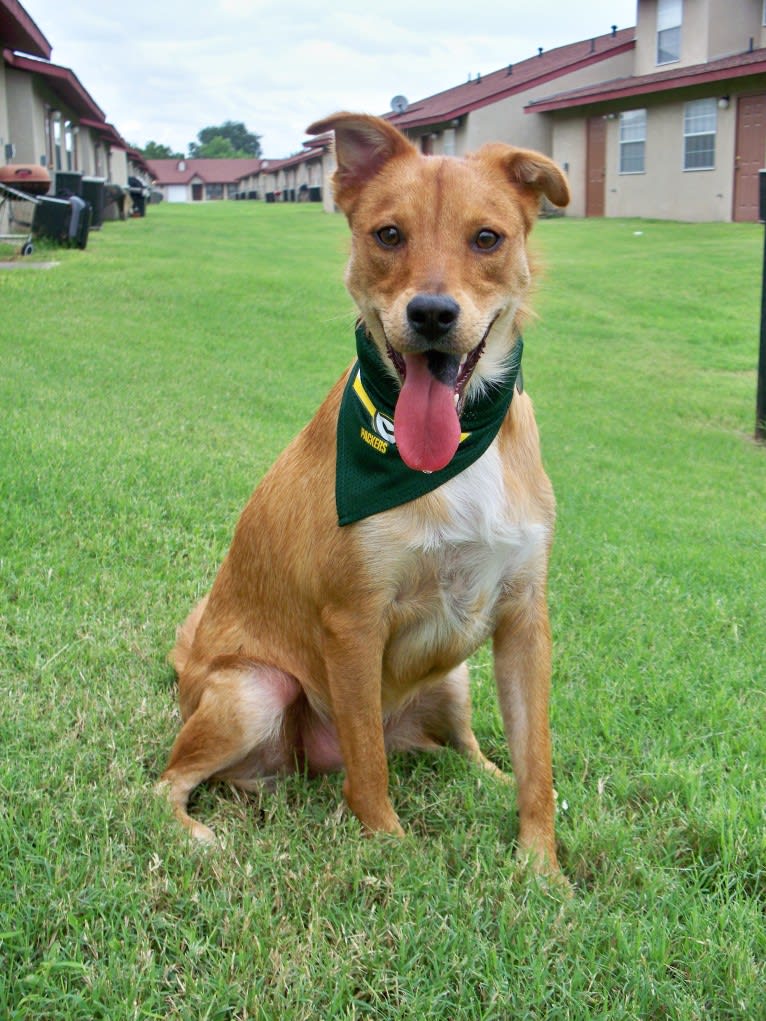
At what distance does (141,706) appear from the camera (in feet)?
11.1

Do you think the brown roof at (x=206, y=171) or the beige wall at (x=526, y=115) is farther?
the brown roof at (x=206, y=171)

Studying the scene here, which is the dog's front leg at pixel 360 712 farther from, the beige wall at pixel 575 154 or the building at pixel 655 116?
the beige wall at pixel 575 154

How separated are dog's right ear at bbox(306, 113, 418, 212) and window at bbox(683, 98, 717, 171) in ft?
91.4

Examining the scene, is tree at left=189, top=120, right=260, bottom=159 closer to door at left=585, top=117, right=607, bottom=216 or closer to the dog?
door at left=585, top=117, right=607, bottom=216

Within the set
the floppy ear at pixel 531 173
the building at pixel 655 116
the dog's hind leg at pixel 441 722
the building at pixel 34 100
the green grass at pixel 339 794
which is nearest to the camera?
the green grass at pixel 339 794

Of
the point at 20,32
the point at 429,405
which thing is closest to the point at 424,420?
the point at 429,405

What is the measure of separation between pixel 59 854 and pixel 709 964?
1.50 metres

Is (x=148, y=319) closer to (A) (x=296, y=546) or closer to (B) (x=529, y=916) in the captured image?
(A) (x=296, y=546)

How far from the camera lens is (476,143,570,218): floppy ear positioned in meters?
2.87

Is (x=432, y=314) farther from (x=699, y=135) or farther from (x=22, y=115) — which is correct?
(x=699, y=135)

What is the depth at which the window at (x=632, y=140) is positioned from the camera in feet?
101

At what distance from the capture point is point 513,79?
39906 millimetres

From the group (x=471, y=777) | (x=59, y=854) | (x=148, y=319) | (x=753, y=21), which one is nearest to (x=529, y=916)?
(x=471, y=777)

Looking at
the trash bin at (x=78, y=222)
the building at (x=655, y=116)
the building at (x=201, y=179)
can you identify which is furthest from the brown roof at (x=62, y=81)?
the building at (x=201, y=179)
